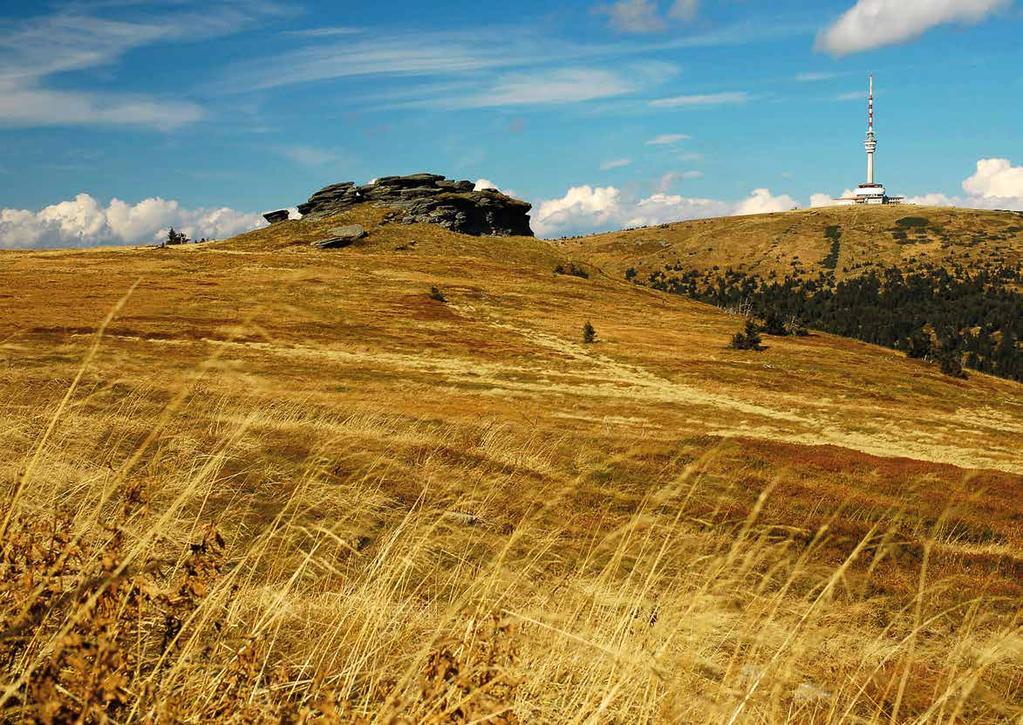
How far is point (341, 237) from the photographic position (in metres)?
107

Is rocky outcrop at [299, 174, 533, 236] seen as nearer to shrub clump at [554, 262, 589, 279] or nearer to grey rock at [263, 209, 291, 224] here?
grey rock at [263, 209, 291, 224]

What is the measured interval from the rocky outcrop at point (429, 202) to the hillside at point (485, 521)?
192 feet

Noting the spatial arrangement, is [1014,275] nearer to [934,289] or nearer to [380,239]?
[934,289]

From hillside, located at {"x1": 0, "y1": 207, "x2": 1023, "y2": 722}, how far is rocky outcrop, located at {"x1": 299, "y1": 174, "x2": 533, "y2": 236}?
Answer: 192ft

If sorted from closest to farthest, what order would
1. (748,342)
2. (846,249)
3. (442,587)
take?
1. (442,587)
2. (748,342)
3. (846,249)

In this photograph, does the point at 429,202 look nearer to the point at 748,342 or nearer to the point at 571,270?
the point at 571,270

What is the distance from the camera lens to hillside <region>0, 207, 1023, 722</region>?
117 inches

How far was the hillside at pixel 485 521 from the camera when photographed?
297 centimetres

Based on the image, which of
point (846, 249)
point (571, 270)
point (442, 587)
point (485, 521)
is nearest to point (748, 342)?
point (571, 270)

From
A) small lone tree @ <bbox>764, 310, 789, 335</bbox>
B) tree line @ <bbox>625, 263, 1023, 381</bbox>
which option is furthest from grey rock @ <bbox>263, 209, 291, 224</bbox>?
small lone tree @ <bbox>764, 310, 789, 335</bbox>

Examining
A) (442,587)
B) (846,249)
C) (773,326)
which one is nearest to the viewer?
(442,587)

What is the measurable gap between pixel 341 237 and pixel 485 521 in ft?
335

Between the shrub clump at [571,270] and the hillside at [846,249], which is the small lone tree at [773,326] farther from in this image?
the hillside at [846,249]

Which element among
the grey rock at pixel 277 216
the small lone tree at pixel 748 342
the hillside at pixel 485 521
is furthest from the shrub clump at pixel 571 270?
the grey rock at pixel 277 216
